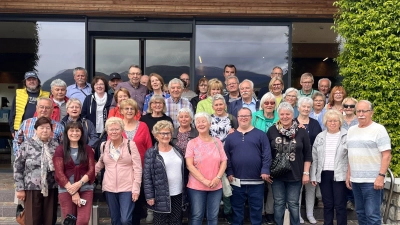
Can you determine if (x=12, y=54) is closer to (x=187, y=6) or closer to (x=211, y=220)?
(x=187, y=6)

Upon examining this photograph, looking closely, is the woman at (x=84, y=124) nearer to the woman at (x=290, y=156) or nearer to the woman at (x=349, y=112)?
the woman at (x=290, y=156)

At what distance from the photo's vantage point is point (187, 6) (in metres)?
8.02

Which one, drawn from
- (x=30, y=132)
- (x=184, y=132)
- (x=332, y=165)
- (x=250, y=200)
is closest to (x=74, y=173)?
(x=30, y=132)

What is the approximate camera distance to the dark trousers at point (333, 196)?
15.9 feet

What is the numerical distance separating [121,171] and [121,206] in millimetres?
424

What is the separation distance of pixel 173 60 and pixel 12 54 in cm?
372

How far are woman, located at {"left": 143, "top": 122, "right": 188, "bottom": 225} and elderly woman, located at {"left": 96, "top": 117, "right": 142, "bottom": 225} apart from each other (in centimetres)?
15

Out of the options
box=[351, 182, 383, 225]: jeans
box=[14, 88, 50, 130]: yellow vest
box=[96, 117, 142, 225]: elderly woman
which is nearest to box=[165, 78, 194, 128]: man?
box=[96, 117, 142, 225]: elderly woman

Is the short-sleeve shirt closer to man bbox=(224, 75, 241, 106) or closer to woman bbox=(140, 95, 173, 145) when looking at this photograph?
woman bbox=(140, 95, 173, 145)

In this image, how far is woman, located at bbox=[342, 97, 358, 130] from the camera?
209 inches

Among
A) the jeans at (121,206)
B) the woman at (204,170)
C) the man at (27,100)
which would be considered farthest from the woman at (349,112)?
the man at (27,100)

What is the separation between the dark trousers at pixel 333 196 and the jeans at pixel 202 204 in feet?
4.58

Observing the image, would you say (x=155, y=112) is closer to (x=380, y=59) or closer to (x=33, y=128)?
(x=33, y=128)

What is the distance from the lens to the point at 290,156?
185 inches
